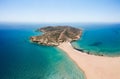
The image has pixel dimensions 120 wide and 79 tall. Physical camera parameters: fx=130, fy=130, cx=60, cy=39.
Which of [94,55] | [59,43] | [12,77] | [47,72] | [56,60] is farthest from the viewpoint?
[59,43]

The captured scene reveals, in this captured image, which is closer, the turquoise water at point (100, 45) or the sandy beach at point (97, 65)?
the sandy beach at point (97, 65)

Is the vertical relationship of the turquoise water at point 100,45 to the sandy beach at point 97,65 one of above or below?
below

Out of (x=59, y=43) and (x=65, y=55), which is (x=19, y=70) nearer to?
(x=65, y=55)

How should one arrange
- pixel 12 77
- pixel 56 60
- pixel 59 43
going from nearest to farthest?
pixel 12 77
pixel 56 60
pixel 59 43

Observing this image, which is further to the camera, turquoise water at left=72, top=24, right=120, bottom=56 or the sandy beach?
turquoise water at left=72, top=24, right=120, bottom=56

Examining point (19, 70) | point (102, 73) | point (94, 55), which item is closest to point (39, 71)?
point (19, 70)

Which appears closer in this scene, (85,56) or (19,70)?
(19,70)

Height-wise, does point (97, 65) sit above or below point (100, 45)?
above

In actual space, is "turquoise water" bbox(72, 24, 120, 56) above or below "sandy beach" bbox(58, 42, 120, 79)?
below
